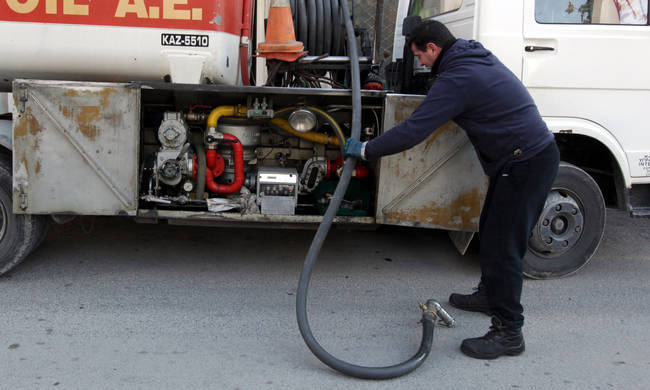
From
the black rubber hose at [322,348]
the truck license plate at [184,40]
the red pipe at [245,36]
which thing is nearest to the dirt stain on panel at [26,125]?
the truck license plate at [184,40]

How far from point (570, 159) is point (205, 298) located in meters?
3.01

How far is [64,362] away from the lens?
306cm

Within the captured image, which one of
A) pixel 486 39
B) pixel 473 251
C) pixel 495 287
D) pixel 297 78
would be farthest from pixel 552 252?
pixel 297 78

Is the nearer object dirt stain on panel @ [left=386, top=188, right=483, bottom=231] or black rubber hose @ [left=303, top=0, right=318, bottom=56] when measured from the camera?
dirt stain on panel @ [left=386, top=188, right=483, bottom=231]

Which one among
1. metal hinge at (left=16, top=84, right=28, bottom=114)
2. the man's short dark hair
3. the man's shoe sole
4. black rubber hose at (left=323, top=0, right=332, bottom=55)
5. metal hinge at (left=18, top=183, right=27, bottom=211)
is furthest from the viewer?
black rubber hose at (left=323, top=0, right=332, bottom=55)

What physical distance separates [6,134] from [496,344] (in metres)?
3.40

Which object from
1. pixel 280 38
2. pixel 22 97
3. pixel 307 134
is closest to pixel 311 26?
pixel 280 38

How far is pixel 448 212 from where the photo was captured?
4.14 metres

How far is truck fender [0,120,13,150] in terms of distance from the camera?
13.3 ft

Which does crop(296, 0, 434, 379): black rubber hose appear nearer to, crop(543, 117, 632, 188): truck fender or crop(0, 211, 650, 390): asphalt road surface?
crop(0, 211, 650, 390): asphalt road surface

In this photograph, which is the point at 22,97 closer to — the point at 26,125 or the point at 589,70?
the point at 26,125

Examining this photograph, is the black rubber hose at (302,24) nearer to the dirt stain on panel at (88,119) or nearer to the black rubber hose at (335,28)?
the black rubber hose at (335,28)

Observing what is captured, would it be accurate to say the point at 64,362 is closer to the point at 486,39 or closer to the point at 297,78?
the point at 297,78

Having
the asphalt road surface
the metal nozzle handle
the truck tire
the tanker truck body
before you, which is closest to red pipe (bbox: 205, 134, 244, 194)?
the tanker truck body
